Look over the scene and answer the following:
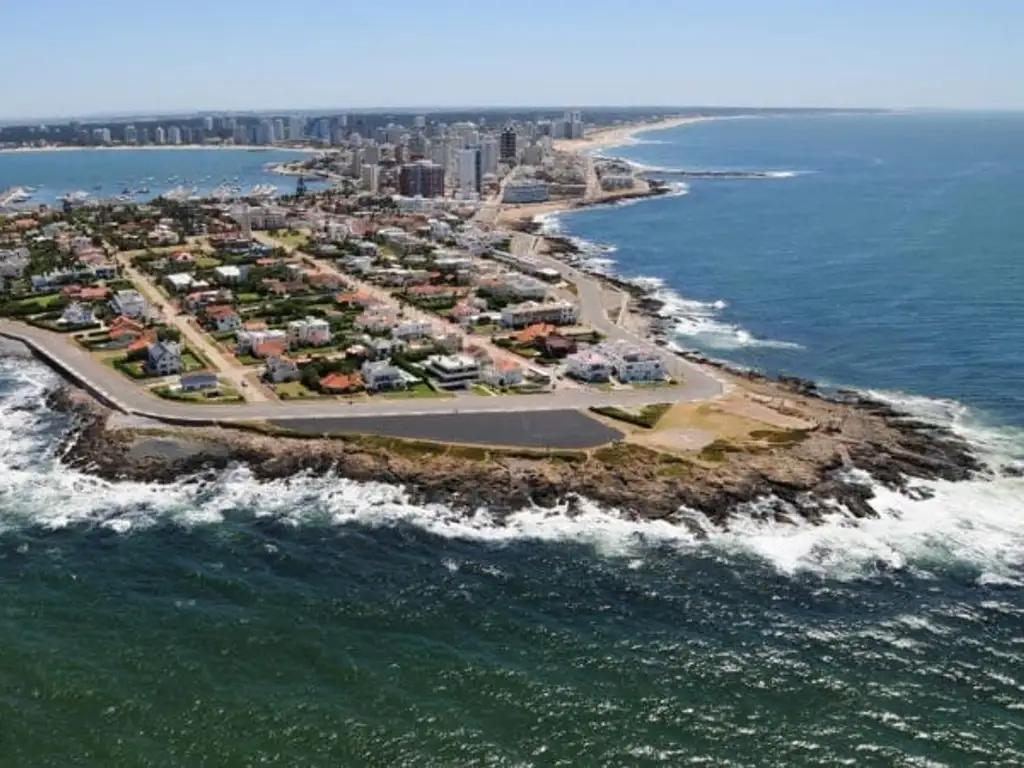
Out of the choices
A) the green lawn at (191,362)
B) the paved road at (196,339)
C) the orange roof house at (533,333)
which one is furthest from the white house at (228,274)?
the orange roof house at (533,333)

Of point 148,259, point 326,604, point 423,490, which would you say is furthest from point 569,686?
point 148,259

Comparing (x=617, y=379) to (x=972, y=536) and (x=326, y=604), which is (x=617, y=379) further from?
(x=326, y=604)

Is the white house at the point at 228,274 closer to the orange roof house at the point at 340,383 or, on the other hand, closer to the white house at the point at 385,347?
the white house at the point at 385,347

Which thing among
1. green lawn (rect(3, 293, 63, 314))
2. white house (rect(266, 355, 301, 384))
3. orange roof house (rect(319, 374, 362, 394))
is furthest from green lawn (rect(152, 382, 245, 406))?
green lawn (rect(3, 293, 63, 314))

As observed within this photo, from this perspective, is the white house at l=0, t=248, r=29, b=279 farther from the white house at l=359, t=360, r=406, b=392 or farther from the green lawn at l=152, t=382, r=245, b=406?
the white house at l=359, t=360, r=406, b=392

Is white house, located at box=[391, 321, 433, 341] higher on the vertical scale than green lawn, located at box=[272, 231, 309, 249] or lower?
lower

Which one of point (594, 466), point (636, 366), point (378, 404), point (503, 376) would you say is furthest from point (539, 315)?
→ point (594, 466)
